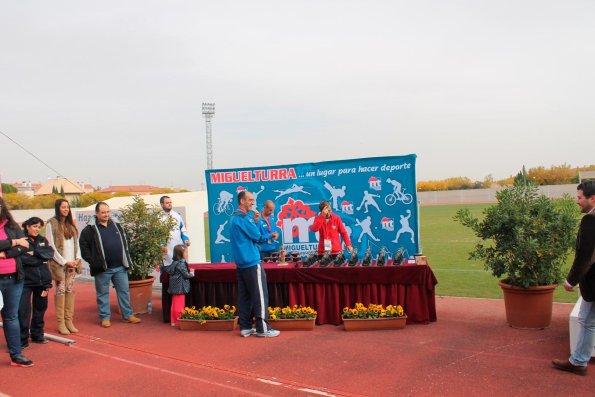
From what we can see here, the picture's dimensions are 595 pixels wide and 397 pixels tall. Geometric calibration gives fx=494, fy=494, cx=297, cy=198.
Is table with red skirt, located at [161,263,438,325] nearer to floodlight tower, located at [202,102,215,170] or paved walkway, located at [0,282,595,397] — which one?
paved walkway, located at [0,282,595,397]

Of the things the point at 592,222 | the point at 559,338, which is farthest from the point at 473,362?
the point at 592,222

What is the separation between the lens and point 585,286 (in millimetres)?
4461

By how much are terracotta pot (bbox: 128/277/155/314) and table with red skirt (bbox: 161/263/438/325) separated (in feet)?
2.44

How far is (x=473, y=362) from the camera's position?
5023 millimetres

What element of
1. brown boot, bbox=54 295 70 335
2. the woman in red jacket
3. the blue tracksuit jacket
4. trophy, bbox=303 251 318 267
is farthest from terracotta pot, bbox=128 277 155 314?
the woman in red jacket

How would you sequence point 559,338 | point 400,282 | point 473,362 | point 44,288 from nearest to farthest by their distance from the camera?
1. point 473,362
2. point 559,338
3. point 44,288
4. point 400,282

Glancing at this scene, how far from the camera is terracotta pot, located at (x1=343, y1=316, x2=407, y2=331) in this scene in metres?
6.39

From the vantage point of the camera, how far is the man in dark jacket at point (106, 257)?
23.0 feet

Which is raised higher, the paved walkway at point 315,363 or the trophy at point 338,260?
the trophy at point 338,260

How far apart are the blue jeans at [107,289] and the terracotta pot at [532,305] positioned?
536 cm

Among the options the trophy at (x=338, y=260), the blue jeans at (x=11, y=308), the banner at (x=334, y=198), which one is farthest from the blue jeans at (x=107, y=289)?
the trophy at (x=338, y=260)

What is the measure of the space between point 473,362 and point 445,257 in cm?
867

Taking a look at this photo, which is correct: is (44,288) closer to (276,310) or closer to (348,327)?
(276,310)

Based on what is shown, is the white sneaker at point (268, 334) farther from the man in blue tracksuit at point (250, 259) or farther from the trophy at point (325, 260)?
the trophy at point (325, 260)
